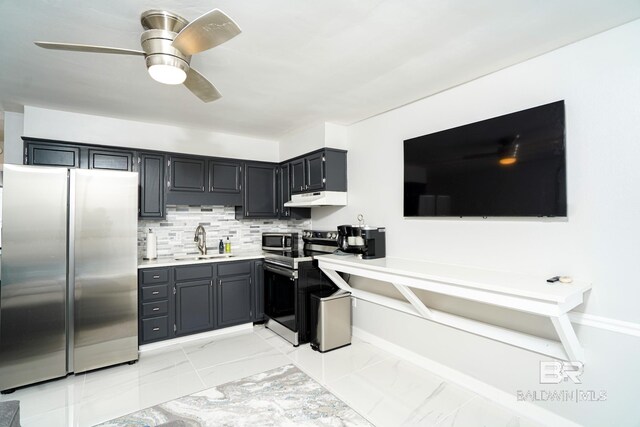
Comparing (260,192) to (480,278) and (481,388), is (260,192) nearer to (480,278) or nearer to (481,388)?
(480,278)

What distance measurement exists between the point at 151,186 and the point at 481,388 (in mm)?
3826

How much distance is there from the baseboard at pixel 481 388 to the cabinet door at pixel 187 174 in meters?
2.81

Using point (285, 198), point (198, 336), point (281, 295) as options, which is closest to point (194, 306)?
point (198, 336)

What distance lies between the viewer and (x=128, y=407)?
2303 millimetres

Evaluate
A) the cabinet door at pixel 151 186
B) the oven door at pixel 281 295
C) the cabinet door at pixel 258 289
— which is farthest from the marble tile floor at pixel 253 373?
the cabinet door at pixel 151 186

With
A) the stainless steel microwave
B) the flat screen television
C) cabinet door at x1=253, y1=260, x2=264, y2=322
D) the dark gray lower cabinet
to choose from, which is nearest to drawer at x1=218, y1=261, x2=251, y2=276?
the dark gray lower cabinet

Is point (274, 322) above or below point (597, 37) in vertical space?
below

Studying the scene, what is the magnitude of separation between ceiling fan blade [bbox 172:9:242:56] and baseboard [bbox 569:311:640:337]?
2547mm

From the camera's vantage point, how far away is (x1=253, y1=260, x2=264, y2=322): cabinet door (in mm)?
3945

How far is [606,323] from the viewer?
1838mm

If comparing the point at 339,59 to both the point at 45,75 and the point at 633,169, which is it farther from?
the point at 45,75

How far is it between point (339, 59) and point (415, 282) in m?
Result: 1.73

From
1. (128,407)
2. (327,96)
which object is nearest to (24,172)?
(128,407)

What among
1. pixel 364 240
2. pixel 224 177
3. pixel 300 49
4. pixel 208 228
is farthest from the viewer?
pixel 208 228
